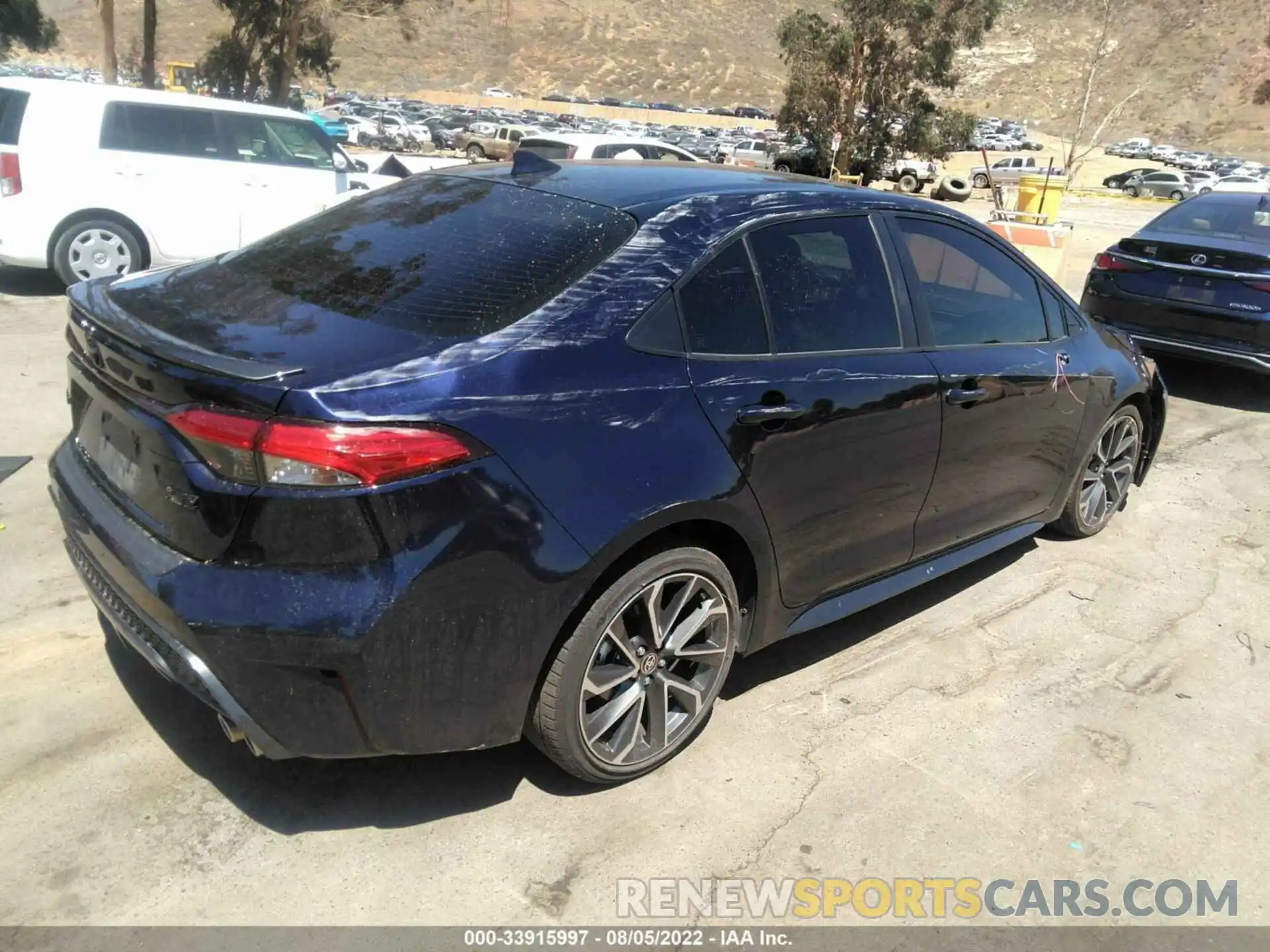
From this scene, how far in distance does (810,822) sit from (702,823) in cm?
32

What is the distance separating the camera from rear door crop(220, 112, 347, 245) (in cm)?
895

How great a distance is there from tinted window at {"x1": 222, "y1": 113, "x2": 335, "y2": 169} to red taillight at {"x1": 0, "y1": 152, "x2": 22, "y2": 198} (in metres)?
1.68

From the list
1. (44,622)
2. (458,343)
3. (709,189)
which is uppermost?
(709,189)

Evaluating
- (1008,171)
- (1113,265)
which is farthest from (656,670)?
(1008,171)

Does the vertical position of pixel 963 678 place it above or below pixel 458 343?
below

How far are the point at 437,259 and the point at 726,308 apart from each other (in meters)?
0.85

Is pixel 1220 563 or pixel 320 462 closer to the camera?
pixel 320 462

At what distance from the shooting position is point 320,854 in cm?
269

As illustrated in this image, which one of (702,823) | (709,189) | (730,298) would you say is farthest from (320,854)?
(709,189)

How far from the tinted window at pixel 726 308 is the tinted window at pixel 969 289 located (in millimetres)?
874

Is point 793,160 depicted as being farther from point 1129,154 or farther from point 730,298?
point 1129,154

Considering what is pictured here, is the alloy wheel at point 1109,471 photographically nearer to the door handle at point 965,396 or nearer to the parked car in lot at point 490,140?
the door handle at point 965,396

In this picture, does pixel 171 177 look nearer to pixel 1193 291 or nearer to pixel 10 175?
pixel 10 175

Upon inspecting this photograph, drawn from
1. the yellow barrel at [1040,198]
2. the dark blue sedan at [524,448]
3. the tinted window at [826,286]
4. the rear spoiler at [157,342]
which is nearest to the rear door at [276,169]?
the dark blue sedan at [524,448]
